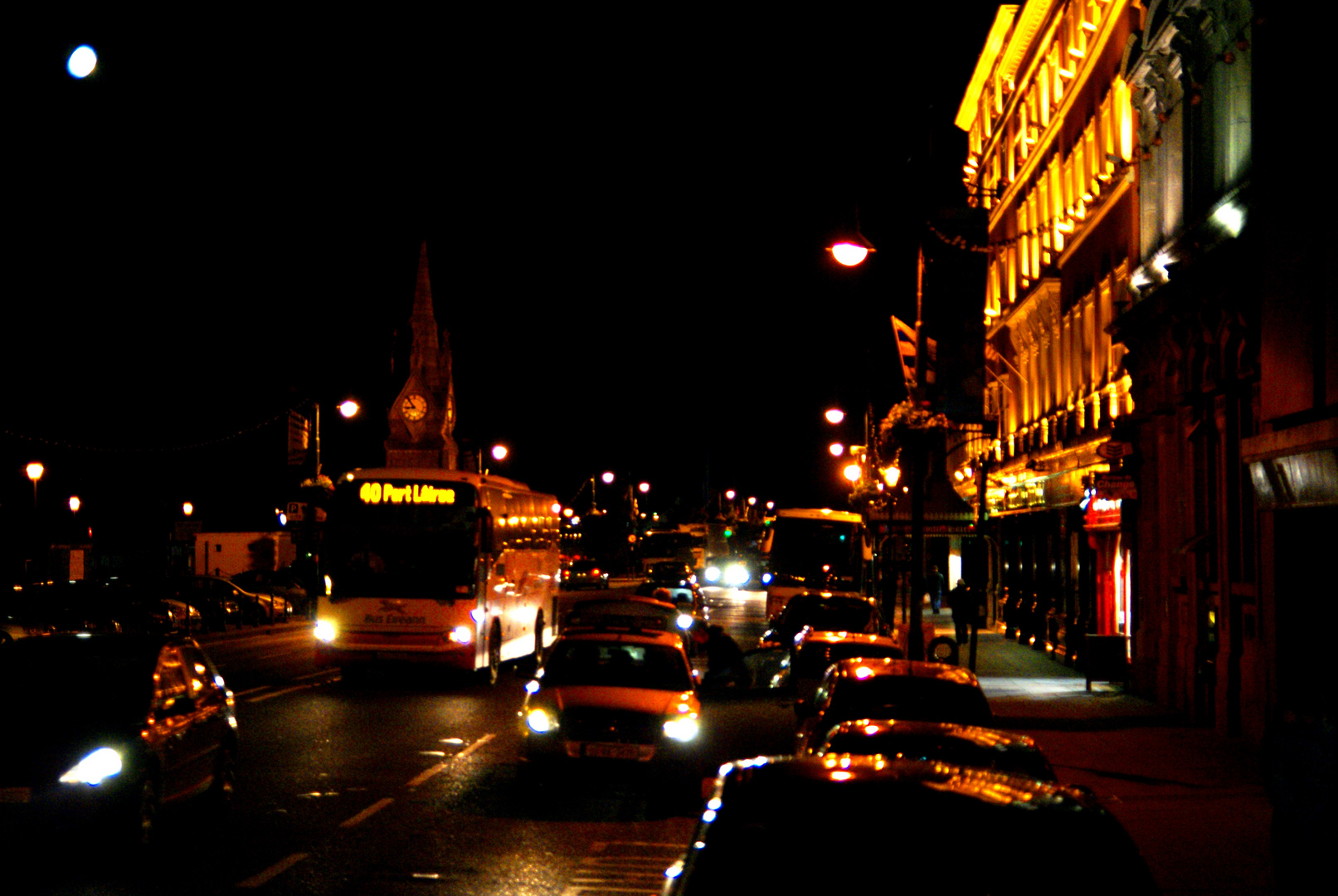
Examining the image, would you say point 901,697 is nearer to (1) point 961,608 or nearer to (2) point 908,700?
(2) point 908,700

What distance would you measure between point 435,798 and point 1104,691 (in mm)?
15192

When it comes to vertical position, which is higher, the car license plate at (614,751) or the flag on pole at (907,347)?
the flag on pole at (907,347)

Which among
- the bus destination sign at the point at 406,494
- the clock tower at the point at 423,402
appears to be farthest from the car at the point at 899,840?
the clock tower at the point at 423,402

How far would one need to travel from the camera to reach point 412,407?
9619cm

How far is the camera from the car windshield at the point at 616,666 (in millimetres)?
15727

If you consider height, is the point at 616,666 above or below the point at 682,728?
above

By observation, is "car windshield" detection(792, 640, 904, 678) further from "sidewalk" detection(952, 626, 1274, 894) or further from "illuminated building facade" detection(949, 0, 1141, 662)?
"illuminated building facade" detection(949, 0, 1141, 662)

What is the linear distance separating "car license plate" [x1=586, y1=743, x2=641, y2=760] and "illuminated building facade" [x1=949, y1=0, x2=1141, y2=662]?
1299 centimetres

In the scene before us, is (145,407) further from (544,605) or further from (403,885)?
(403,885)

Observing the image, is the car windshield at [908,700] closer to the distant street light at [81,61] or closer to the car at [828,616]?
the distant street light at [81,61]

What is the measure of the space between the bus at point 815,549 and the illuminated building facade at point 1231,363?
24379 mm

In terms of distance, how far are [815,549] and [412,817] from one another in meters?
37.6

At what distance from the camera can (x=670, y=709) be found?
1480 centimetres

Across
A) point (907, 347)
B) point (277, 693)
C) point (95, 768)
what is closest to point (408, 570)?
point (277, 693)
